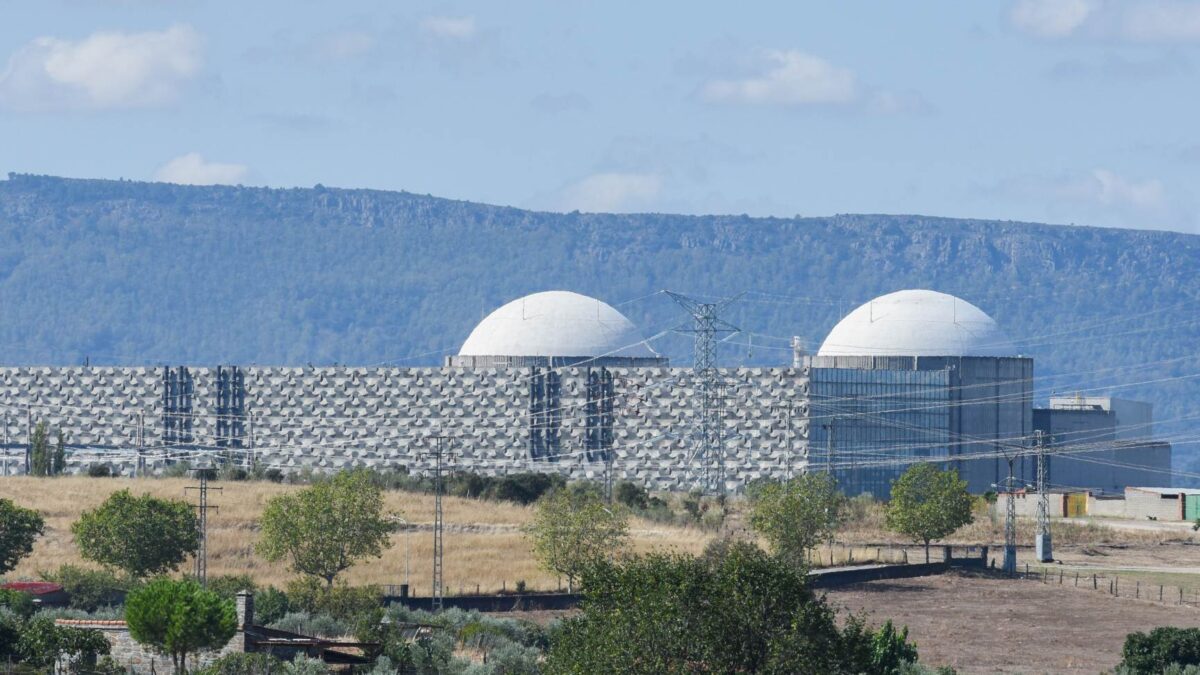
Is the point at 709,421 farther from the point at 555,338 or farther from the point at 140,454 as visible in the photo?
the point at 140,454

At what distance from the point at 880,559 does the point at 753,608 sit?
4863cm

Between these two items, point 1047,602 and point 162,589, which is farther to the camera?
point 1047,602

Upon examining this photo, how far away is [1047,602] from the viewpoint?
73188mm

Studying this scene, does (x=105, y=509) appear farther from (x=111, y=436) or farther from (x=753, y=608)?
(x=111, y=436)

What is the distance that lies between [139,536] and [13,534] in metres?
4.33

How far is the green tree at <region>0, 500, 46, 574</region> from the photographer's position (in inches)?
2699

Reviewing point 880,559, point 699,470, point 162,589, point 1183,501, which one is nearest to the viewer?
point 162,589

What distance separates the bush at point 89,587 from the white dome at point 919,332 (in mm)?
73866

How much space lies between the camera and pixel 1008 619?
6831cm

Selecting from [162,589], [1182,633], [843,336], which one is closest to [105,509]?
[162,589]

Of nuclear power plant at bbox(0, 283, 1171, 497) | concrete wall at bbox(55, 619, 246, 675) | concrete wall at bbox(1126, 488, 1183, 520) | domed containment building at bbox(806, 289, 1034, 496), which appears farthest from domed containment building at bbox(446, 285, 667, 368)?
concrete wall at bbox(55, 619, 246, 675)

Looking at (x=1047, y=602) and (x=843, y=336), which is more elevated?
(x=843, y=336)

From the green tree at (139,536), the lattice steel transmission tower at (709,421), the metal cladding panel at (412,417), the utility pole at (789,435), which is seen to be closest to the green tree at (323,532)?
the green tree at (139,536)

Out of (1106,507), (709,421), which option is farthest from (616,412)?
(1106,507)
